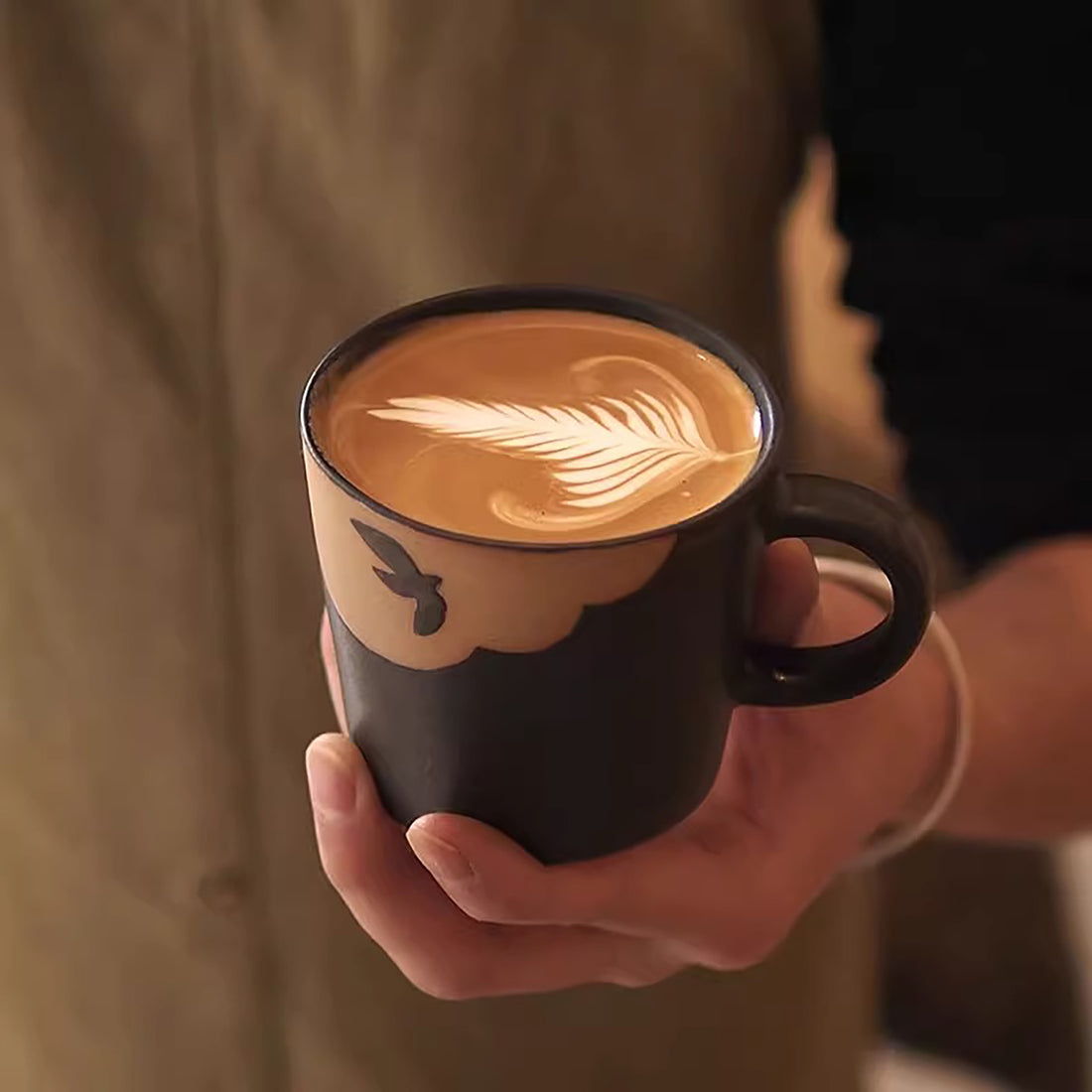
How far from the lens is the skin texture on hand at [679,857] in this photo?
459mm

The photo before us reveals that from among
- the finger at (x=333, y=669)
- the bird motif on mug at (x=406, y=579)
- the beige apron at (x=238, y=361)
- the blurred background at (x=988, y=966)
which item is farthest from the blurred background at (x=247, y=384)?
the blurred background at (x=988, y=966)

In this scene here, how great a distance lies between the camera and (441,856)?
0.43 m

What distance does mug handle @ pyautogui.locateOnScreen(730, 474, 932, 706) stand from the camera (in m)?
0.41

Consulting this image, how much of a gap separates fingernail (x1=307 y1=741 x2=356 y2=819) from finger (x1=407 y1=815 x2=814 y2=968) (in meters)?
0.03

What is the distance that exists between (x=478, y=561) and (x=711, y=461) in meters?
0.09

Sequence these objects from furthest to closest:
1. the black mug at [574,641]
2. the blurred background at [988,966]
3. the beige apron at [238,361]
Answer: the blurred background at [988,966], the beige apron at [238,361], the black mug at [574,641]

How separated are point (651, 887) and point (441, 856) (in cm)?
8

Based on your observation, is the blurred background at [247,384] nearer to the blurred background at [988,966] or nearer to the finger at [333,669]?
the finger at [333,669]

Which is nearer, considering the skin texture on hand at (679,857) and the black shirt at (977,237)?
the skin texture on hand at (679,857)

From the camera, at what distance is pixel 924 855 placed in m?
→ 1.56

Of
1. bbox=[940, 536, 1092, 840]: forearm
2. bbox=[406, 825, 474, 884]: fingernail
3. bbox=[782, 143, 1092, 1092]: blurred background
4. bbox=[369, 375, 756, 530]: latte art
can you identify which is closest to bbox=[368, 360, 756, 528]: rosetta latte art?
bbox=[369, 375, 756, 530]: latte art

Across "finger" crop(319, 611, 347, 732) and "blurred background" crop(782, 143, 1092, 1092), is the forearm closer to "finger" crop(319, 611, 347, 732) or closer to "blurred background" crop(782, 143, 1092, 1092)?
"finger" crop(319, 611, 347, 732)

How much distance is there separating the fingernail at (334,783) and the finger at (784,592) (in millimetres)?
138

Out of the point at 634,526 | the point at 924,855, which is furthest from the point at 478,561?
the point at 924,855
